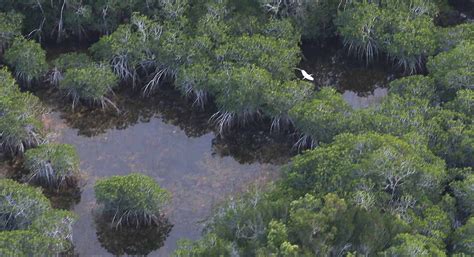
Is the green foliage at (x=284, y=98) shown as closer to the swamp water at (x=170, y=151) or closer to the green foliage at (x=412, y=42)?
the swamp water at (x=170, y=151)

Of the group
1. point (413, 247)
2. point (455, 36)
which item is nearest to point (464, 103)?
point (455, 36)

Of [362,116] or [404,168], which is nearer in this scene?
[404,168]

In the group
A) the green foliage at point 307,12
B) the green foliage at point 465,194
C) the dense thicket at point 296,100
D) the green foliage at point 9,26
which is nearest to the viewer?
the dense thicket at point 296,100

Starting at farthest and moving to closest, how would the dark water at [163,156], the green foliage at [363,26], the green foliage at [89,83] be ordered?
the green foliage at [363,26] → the green foliage at [89,83] → the dark water at [163,156]

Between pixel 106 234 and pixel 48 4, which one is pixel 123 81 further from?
pixel 106 234

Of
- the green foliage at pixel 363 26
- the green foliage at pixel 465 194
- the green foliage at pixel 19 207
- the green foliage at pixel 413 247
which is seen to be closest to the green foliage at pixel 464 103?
the green foliage at pixel 465 194

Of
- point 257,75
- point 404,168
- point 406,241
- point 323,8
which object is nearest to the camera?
point 406,241

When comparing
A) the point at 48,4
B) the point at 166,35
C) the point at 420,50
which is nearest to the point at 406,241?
the point at 420,50
